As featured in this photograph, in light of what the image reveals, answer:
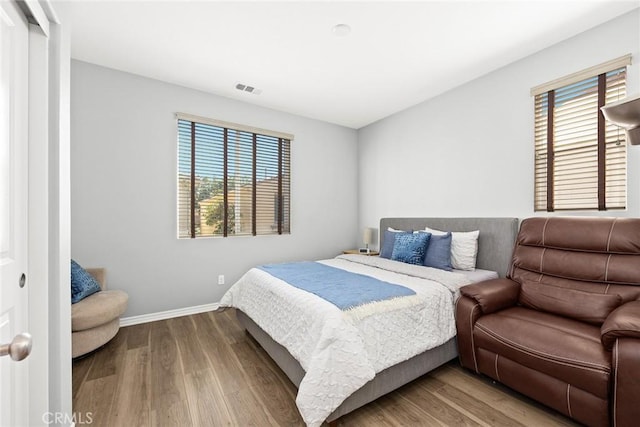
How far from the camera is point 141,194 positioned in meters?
3.17

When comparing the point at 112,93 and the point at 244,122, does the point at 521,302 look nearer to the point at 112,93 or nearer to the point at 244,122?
the point at 244,122

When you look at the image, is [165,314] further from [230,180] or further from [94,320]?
[230,180]

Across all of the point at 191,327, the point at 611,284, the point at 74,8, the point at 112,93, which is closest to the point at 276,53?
the point at 74,8

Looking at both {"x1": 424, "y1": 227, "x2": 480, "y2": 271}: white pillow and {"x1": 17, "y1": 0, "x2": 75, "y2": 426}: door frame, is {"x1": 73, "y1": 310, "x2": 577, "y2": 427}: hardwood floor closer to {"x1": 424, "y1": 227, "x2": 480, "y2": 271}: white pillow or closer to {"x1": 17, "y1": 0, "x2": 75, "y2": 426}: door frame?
{"x1": 17, "y1": 0, "x2": 75, "y2": 426}: door frame

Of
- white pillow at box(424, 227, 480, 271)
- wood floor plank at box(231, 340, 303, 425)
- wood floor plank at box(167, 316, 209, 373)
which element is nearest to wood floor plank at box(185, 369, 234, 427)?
wood floor plank at box(167, 316, 209, 373)

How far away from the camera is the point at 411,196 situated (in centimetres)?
396

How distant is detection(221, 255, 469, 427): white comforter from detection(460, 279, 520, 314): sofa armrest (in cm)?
16

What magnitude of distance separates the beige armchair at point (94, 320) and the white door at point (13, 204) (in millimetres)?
1290

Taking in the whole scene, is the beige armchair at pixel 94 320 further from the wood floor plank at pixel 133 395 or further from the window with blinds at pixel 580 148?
the window with blinds at pixel 580 148

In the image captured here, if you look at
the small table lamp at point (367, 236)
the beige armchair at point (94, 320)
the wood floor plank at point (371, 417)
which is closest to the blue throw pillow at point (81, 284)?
Answer: the beige armchair at point (94, 320)

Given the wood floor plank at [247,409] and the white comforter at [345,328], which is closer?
the white comforter at [345,328]

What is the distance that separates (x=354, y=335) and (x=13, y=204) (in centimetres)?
164

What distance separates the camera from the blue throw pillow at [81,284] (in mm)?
2447

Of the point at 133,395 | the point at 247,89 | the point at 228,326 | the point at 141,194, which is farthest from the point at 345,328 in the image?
the point at 247,89
